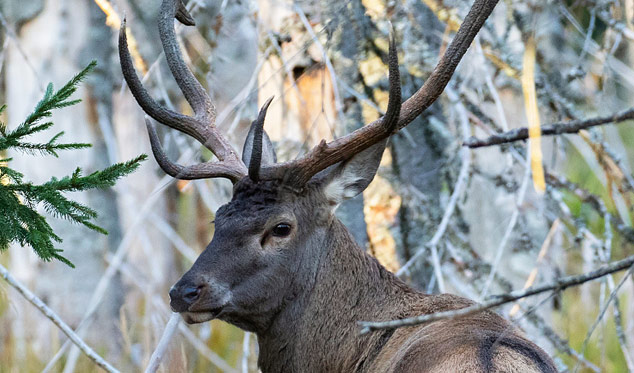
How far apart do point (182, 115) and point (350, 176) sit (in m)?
0.98

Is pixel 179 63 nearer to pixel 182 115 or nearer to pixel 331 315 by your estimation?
pixel 182 115

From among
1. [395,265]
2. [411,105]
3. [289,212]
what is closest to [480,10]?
[411,105]

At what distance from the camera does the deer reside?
3.83 m

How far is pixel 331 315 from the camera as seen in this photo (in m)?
4.11

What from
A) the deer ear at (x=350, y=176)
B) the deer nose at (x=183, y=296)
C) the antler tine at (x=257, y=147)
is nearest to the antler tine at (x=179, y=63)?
the antler tine at (x=257, y=147)

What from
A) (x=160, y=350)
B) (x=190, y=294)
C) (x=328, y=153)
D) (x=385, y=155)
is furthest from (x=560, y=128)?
(x=385, y=155)

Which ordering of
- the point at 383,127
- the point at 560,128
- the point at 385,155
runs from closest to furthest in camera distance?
the point at 560,128 → the point at 383,127 → the point at 385,155

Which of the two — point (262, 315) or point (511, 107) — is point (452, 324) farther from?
point (511, 107)

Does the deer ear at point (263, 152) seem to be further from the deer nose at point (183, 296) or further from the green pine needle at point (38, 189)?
Result: the green pine needle at point (38, 189)

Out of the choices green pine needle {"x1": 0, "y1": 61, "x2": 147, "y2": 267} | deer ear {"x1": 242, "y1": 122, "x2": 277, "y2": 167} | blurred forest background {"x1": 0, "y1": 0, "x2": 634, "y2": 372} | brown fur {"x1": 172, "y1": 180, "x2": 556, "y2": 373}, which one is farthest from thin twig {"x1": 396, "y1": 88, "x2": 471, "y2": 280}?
green pine needle {"x1": 0, "y1": 61, "x2": 147, "y2": 267}

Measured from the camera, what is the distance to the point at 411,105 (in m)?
4.10

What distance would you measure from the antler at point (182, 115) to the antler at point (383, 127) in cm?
31

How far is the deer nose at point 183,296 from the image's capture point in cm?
371

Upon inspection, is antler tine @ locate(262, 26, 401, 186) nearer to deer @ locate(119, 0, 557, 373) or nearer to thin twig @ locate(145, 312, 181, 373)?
deer @ locate(119, 0, 557, 373)
